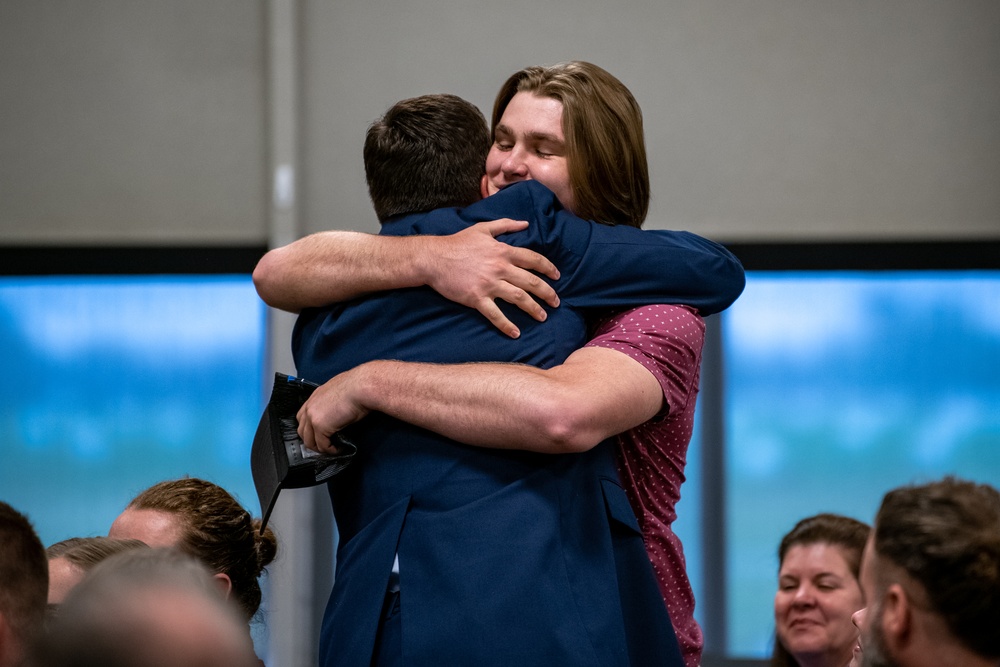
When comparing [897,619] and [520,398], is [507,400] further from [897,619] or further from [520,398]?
[897,619]

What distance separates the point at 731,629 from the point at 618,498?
2.87 metres

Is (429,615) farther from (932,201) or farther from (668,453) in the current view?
(932,201)

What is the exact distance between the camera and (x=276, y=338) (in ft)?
14.6

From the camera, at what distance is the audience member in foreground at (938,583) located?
1391 mm

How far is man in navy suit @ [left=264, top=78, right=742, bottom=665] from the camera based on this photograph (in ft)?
5.19

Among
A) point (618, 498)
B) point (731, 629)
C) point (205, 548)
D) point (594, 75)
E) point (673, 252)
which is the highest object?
point (594, 75)

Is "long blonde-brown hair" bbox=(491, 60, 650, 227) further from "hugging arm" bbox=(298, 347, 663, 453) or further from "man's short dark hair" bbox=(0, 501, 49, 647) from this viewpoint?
"man's short dark hair" bbox=(0, 501, 49, 647)

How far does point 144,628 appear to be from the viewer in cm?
82

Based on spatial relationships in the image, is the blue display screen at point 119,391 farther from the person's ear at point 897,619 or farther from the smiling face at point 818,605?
the person's ear at point 897,619

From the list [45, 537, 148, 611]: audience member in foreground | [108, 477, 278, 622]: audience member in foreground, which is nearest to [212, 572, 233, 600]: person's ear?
[108, 477, 278, 622]: audience member in foreground

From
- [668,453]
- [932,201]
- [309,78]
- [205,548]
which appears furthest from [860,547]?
[309,78]

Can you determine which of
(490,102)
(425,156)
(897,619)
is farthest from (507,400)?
(490,102)

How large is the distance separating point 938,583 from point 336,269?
961mm

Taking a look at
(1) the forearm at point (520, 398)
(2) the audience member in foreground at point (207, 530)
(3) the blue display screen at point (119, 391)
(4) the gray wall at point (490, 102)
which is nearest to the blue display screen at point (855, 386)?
(4) the gray wall at point (490, 102)
